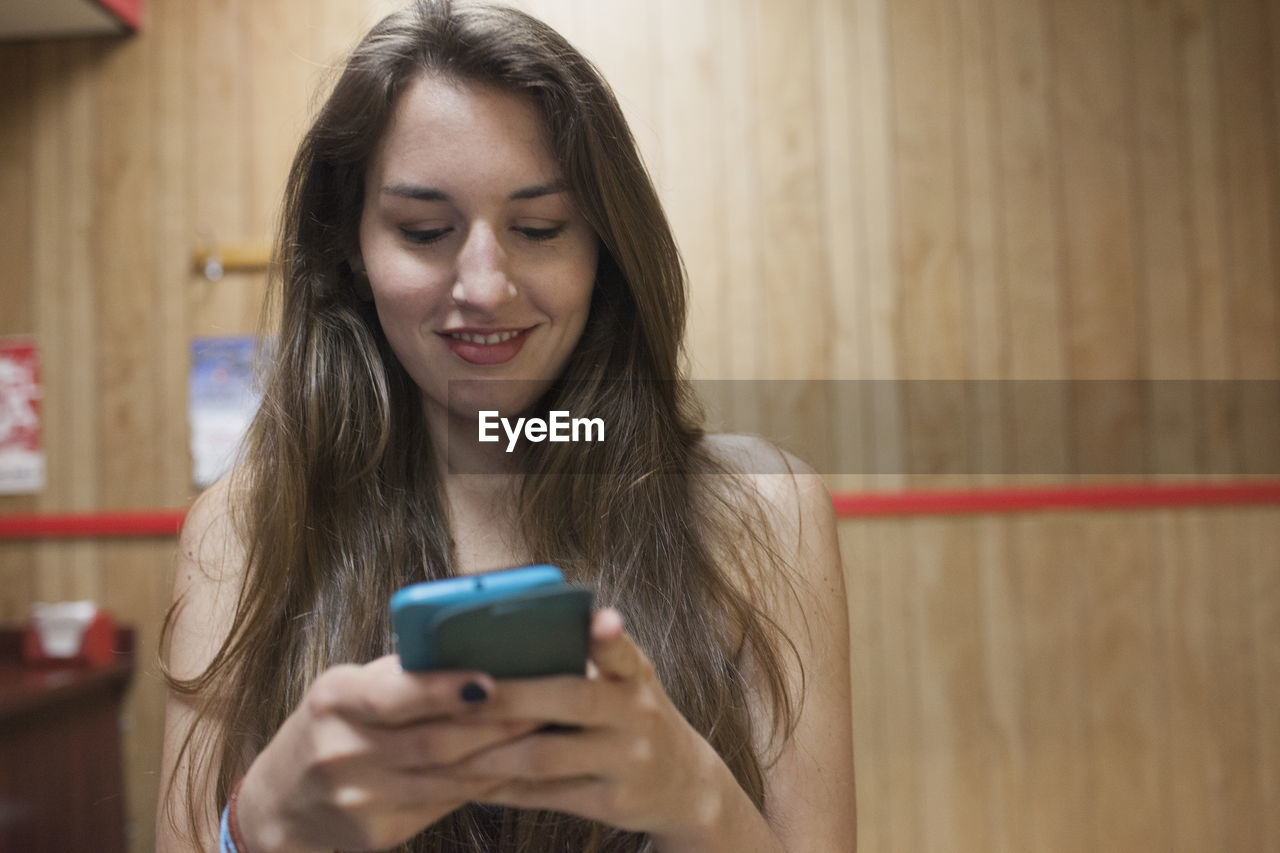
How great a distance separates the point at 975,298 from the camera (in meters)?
2.22

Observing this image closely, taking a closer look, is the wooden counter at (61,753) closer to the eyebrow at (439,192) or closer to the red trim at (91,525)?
the red trim at (91,525)

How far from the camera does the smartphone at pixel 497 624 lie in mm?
453

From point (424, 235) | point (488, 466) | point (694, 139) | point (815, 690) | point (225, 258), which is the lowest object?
point (815, 690)

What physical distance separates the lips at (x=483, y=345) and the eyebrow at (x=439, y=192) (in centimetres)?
12

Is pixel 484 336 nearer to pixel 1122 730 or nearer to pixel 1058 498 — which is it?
pixel 1058 498

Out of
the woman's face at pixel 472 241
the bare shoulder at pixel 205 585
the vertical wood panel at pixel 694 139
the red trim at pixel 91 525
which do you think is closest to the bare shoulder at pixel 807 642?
the woman's face at pixel 472 241

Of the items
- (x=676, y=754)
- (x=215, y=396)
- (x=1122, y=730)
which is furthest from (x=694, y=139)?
(x=676, y=754)

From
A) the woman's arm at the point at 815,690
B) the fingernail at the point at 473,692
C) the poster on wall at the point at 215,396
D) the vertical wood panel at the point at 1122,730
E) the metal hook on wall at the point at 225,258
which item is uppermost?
the metal hook on wall at the point at 225,258

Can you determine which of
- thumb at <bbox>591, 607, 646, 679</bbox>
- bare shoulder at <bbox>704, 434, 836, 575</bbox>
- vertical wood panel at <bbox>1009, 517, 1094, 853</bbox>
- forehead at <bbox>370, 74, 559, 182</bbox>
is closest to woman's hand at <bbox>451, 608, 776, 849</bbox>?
thumb at <bbox>591, 607, 646, 679</bbox>

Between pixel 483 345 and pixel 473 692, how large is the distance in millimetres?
425

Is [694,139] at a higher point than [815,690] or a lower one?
higher

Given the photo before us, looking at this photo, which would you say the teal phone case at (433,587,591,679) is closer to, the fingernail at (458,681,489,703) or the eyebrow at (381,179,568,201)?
the fingernail at (458,681,489,703)

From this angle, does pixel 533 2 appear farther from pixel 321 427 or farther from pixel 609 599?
pixel 609 599

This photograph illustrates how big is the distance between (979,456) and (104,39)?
2.36 m
